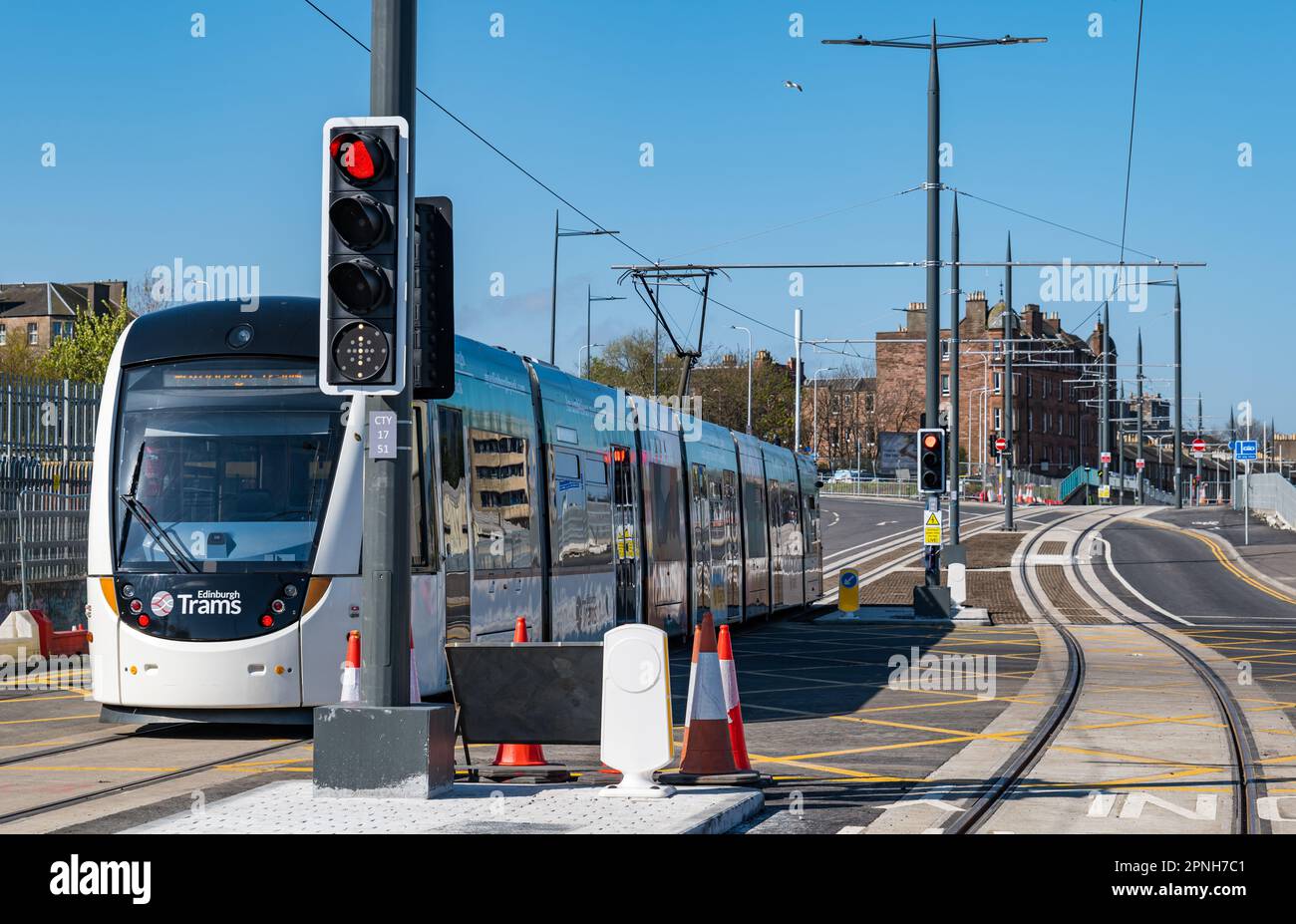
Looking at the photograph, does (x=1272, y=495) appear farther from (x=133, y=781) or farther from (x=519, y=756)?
(x=133, y=781)

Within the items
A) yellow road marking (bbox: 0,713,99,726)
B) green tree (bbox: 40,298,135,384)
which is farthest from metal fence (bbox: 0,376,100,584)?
green tree (bbox: 40,298,135,384)

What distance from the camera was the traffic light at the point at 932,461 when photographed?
2902cm

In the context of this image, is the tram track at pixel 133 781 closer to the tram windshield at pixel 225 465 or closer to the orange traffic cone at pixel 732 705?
the tram windshield at pixel 225 465

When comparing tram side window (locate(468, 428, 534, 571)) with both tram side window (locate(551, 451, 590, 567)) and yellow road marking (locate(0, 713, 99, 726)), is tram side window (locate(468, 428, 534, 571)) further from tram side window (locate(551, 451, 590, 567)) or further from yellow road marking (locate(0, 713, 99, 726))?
yellow road marking (locate(0, 713, 99, 726))

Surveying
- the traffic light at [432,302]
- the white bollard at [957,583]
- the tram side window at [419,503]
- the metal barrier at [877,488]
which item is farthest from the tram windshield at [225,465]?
the metal barrier at [877,488]

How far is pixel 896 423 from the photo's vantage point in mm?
126875

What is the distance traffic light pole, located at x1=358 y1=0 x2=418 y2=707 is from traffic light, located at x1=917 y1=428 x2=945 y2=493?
21.1 metres

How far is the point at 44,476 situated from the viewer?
20359mm

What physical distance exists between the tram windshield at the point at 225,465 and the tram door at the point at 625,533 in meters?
7.17

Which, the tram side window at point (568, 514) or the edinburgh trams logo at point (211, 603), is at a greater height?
the tram side window at point (568, 514)

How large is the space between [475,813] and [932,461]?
21740mm
